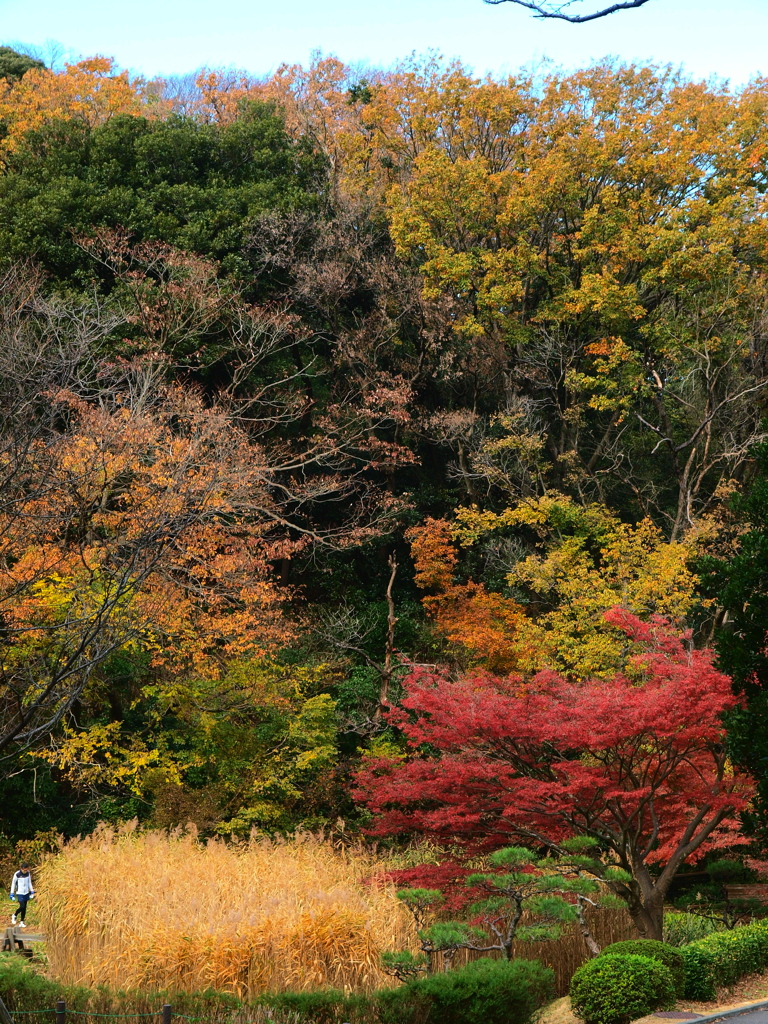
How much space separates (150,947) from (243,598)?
8647 millimetres

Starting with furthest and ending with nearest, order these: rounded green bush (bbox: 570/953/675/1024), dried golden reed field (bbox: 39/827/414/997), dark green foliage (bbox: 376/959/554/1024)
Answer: dried golden reed field (bbox: 39/827/414/997), rounded green bush (bbox: 570/953/675/1024), dark green foliage (bbox: 376/959/554/1024)

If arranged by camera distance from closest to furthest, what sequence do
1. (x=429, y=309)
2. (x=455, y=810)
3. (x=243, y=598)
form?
(x=455, y=810), (x=243, y=598), (x=429, y=309)

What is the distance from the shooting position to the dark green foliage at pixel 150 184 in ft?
76.1

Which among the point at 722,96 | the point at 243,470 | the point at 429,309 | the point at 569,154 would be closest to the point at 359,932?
the point at 243,470

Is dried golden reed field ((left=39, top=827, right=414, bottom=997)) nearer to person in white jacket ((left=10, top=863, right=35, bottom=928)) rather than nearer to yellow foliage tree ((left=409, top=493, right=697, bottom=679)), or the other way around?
person in white jacket ((left=10, top=863, right=35, bottom=928))

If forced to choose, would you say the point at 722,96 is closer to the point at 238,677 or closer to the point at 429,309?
the point at 429,309

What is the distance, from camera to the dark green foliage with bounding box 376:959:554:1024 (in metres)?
9.07

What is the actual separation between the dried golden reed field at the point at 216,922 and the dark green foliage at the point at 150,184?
1442 centimetres

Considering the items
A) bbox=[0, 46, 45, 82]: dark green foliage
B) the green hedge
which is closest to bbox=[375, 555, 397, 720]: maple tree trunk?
the green hedge

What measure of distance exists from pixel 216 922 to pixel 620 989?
431 centimetres

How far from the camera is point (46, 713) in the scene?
17078 millimetres

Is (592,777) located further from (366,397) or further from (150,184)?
(150,184)

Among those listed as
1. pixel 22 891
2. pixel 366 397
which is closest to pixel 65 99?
pixel 366 397

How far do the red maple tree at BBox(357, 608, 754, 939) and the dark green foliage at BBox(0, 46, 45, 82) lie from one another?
3128cm
